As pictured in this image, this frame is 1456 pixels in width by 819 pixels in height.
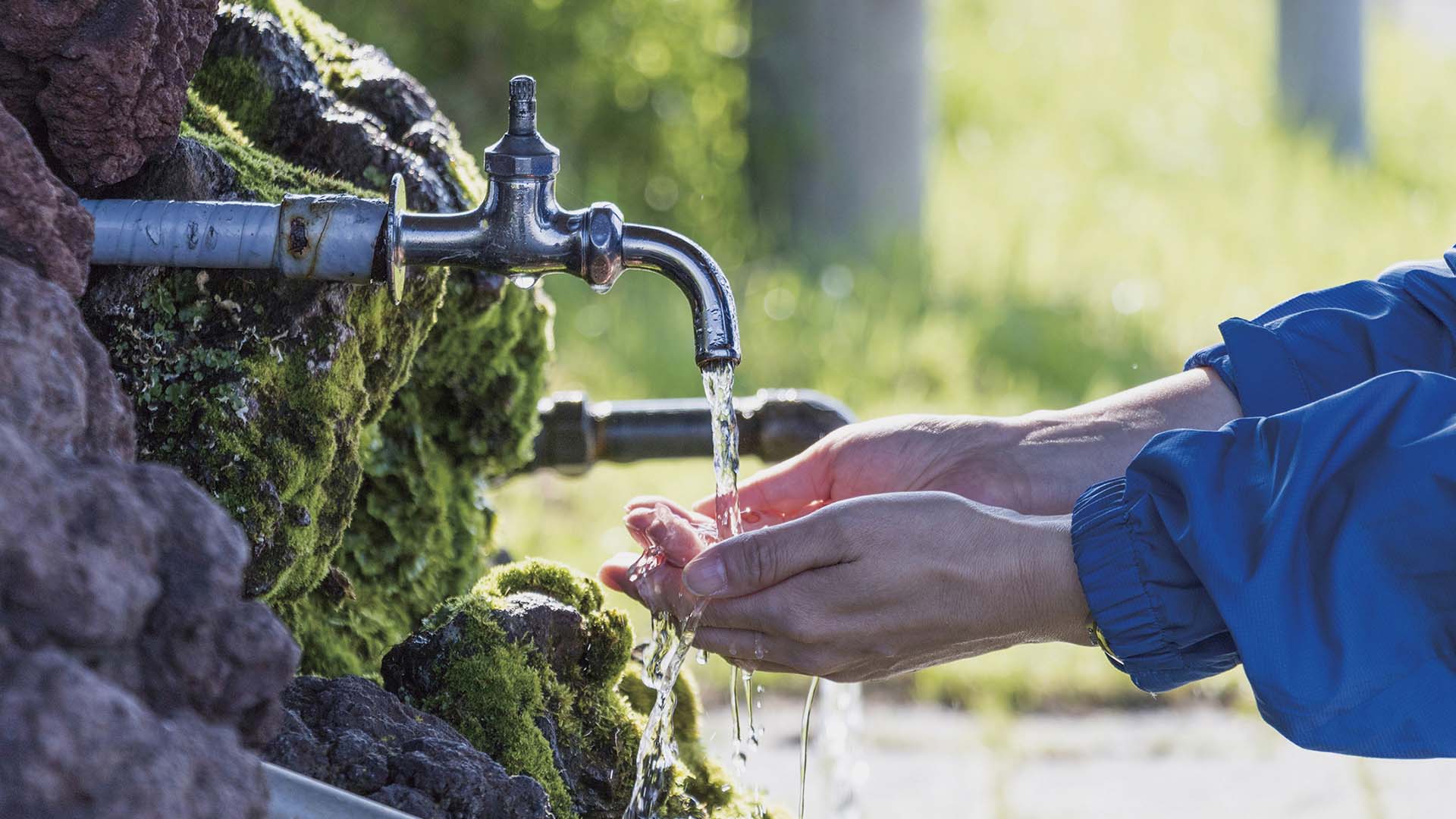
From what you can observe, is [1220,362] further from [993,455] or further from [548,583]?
[548,583]

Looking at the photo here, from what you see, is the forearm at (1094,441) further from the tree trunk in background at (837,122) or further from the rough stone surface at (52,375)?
the tree trunk in background at (837,122)

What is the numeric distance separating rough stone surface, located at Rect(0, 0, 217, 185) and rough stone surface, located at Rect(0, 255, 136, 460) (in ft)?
1.11

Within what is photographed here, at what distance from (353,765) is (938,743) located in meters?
2.47

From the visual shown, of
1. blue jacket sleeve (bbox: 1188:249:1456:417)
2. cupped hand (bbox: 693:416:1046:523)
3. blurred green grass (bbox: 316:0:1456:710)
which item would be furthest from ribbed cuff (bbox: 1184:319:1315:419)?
blurred green grass (bbox: 316:0:1456:710)

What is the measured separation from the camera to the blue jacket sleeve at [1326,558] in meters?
1.32

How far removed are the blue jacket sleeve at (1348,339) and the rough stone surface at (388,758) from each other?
117cm

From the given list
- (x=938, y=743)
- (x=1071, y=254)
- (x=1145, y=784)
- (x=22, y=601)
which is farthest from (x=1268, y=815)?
(x=1071, y=254)

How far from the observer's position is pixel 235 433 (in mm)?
1444

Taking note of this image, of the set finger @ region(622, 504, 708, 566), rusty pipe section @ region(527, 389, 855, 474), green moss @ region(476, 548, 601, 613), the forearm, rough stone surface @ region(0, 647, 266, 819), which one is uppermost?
rusty pipe section @ region(527, 389, 855, 474)

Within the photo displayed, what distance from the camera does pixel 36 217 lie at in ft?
3.65

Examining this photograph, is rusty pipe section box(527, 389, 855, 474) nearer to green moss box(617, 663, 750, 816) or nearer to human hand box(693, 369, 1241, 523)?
human hand box(693, 369, 1241, 523)

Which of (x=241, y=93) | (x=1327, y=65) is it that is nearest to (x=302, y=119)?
(x=241, y=93)

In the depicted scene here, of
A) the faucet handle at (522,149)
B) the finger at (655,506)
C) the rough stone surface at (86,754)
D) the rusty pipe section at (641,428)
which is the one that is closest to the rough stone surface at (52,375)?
the rough stone surface at (86,754)

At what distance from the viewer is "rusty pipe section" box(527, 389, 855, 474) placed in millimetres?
2256
